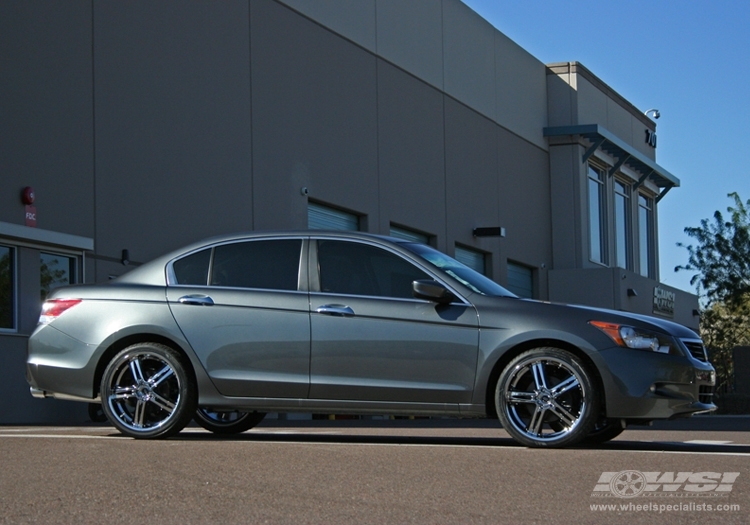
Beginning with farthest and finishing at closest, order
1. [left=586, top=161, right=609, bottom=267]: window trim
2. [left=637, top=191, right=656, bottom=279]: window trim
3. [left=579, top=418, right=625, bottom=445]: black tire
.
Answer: [left=637, top=191, right=656, bottom=279]: window trim < [left=586, top=161, right=609, bottom=267]: window trim < [left=579, top=418, right=625, bottom=445]: black tire

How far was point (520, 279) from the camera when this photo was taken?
37.0 meters

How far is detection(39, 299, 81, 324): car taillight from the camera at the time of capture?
9172 mm

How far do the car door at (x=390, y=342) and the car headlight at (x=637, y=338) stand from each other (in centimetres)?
90

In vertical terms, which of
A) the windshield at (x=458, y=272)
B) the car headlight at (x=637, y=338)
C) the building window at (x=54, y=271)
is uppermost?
the building window at (x=54, y=271)

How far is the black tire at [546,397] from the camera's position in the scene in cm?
803

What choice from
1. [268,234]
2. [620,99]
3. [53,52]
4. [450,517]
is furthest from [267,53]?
[620,99]

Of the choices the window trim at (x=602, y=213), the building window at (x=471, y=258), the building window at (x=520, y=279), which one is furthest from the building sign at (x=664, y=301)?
the building window at (x=471, y=258)

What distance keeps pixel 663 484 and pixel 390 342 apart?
2.83 metres

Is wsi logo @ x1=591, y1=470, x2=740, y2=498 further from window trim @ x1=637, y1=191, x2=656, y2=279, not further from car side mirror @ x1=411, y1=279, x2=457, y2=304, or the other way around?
window trim @ x1=637, y1=191, x2=656, y2=279

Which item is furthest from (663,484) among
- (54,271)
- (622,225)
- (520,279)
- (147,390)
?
(622,225)

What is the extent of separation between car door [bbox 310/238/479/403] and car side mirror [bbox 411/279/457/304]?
0.20 feet

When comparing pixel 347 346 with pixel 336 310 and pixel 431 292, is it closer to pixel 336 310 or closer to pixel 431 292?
pixel 336 310

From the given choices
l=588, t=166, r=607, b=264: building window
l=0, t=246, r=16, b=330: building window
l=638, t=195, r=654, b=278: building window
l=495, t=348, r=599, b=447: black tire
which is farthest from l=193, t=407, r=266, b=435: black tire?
l=638, t=195, r=654, b=278: building window

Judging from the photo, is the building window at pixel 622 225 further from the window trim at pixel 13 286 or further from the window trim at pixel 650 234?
the window trim at pixel 13 286
